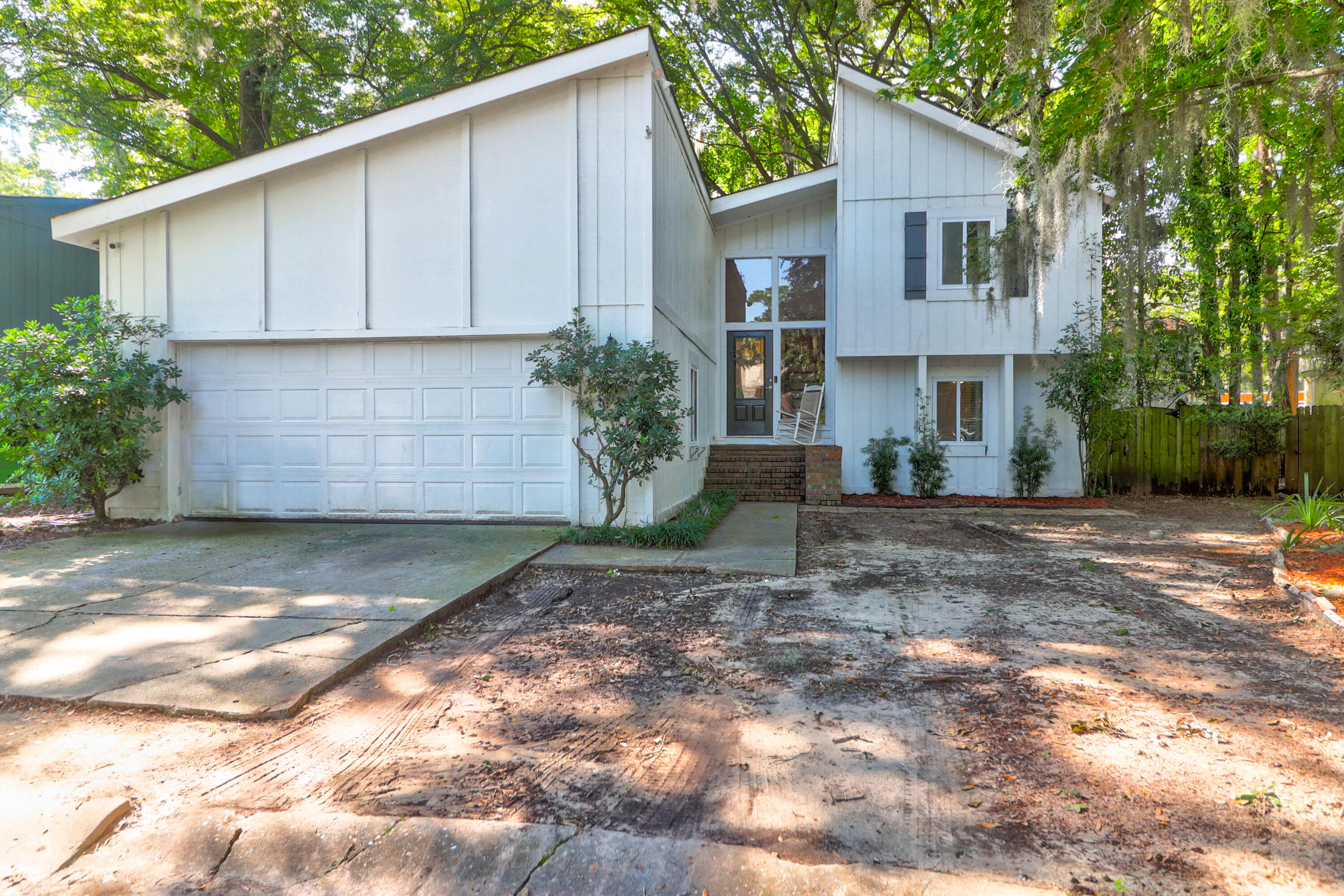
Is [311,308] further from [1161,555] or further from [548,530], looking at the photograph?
[1161,555]

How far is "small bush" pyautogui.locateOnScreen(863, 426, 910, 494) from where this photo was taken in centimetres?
1075

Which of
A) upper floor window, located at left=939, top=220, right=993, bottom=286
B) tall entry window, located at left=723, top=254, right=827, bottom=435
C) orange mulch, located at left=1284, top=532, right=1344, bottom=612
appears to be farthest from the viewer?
tall entry window, located at left=723, top=254, right=827, bottom=435

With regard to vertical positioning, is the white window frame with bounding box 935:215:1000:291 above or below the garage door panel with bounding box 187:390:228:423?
above

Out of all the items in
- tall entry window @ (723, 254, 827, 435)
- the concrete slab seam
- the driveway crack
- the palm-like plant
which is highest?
tall entry window @ (723, 254, 827, 435)

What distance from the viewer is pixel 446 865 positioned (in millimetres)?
1866

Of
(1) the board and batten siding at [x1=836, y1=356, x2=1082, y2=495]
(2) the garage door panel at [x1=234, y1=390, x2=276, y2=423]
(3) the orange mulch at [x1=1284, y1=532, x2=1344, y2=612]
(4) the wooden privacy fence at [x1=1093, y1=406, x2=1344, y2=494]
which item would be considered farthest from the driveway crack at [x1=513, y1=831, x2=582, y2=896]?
(4) the wooden privacy fence at [x1=1093, y1=406, x2=1344, y2=494]

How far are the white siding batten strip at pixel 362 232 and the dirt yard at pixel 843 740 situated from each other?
411 cm

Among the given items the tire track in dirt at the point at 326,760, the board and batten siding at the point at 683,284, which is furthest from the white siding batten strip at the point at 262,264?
the tire track in dirt at the point at 326,760

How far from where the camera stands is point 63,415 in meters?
6.57

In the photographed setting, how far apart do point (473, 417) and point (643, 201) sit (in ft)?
9.00

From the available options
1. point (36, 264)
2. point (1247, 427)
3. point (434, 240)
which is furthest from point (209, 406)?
point (1247, 427)

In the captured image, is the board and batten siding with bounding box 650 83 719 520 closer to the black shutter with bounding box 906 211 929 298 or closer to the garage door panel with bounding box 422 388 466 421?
the garage door panel with bounding box 422 388 466 421

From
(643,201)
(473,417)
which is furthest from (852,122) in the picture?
(473,417)

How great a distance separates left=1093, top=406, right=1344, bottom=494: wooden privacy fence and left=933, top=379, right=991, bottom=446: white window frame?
1.64 metres
